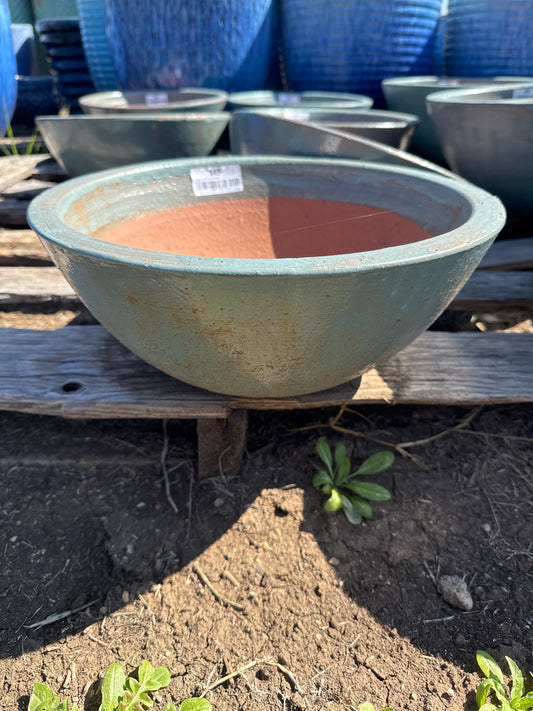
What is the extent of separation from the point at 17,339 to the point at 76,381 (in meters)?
0.28

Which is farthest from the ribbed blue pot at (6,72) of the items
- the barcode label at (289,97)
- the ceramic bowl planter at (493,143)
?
the ceramic bowl planter at (493,143)

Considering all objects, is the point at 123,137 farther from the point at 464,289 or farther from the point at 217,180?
the point at 464,289

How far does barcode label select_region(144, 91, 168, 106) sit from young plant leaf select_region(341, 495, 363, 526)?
2.42 m

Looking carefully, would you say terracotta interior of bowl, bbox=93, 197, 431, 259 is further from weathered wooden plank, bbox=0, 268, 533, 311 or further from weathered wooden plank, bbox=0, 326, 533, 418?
weathered wooden plank, bbox=0, 268, 533, 311

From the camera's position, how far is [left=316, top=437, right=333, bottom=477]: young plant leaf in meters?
1.18

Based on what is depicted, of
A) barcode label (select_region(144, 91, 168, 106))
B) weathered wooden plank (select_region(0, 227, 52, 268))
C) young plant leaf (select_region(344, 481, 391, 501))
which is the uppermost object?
barcode label (select_region(144, 91, 168, 106))

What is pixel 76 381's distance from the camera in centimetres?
119

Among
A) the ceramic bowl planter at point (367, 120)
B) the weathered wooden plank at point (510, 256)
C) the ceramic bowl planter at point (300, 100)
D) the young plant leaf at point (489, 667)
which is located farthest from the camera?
the ceramic bowl planter at point (300, 100)

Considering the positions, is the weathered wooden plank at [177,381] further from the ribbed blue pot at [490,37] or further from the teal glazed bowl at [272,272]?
the ribbed blue pot at [490,37]

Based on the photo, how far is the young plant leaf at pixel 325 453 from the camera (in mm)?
1185

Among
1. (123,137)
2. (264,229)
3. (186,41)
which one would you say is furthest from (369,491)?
(186,41)

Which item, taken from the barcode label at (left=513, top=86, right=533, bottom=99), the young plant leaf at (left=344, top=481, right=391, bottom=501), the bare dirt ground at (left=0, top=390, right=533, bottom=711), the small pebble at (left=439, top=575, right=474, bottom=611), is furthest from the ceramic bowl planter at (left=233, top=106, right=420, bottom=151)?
the small pebble at (left=439, top=575, right=474, bottom=611)

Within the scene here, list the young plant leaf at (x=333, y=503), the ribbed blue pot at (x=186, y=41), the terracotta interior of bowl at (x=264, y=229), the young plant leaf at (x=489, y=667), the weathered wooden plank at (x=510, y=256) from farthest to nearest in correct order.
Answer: the ribbed blue pot at (x=186, y=41)
the weathered wooden plank at (x=510, y=256)
the terracotta interior of bowl at (x=264, y=229)
the young plant leaf at (x=333, y=503)
the young plant leaf at (x=489, y=667)

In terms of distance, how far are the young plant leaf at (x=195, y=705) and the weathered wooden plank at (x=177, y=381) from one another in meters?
0.47
